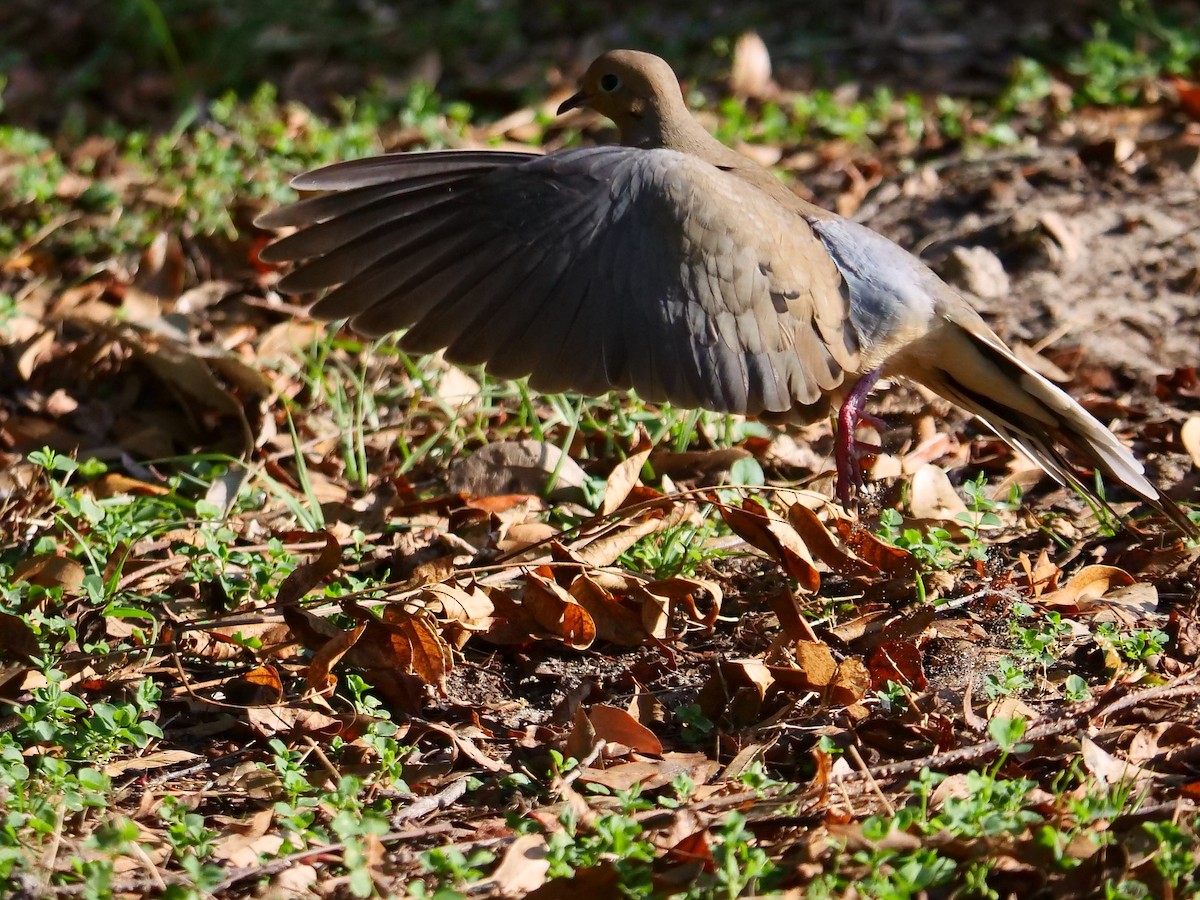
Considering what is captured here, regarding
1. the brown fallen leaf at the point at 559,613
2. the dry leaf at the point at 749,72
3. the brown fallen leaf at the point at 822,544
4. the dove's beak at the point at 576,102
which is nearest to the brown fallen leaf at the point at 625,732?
the brown fallen leaf at the point at 559,613

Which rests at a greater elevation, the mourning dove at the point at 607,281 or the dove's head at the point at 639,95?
the dove's head at the point at 639,95

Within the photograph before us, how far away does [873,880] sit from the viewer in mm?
2516

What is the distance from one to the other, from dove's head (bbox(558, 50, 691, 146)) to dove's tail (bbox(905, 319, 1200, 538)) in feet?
4.29

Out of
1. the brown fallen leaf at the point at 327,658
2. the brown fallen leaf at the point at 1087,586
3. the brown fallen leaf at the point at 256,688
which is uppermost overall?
the brown fallen leaf at the point at 327,658

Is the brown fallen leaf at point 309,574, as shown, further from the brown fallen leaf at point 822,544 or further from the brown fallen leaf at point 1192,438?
the brown fallen leaf at point 1192,438

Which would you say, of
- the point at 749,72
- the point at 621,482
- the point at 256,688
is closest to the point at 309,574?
the point at 256,688

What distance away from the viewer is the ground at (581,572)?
275 centimetres

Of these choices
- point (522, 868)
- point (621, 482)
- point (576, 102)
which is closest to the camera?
point (522, 868)

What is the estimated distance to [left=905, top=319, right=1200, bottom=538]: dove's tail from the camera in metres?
3.97

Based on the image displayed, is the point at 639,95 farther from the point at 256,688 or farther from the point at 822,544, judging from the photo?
the point at 256,688

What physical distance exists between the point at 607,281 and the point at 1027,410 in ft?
4.32

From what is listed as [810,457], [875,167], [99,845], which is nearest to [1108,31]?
[875,167]

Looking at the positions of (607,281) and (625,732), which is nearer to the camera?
(625,732)

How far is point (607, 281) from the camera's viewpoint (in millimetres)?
3760
